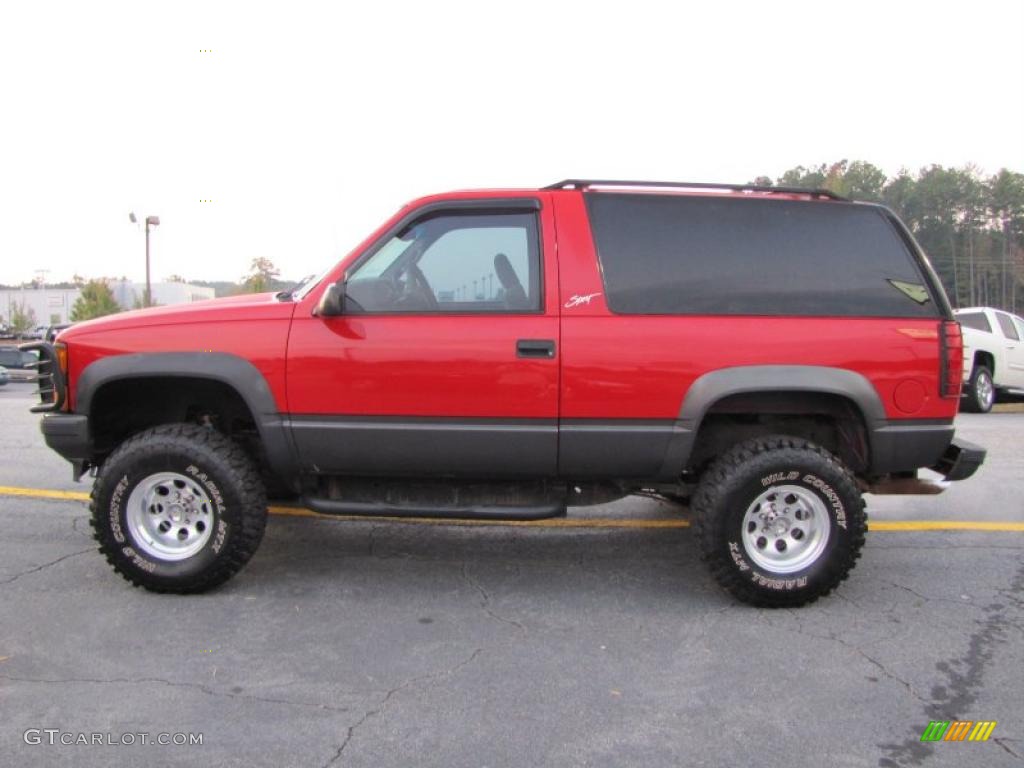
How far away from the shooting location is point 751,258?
3.79 metres

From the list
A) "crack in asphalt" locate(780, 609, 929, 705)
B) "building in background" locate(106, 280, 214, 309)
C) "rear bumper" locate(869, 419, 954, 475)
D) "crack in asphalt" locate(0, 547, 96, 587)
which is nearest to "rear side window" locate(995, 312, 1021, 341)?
"rear bumper" locate(869, 419, 954, 475)

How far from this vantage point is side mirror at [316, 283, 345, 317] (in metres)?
3.62

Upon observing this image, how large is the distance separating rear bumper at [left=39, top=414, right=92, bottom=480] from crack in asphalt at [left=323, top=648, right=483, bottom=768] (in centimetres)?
211

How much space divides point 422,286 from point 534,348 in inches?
26.5

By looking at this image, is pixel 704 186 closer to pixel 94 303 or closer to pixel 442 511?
Result: pixel 442 511

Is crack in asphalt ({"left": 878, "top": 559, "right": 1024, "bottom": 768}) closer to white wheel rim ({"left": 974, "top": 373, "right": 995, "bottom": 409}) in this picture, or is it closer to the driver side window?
the driver side window

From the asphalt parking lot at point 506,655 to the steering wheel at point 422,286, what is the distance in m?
1.51

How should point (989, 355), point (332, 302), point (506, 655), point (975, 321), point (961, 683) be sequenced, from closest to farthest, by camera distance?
point (961, 683) → point (506, 655) → point (332, 302) → point (989, 355) → point (975, 321)

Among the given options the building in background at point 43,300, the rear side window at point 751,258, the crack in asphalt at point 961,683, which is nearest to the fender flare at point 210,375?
the rear side window at point 751,258

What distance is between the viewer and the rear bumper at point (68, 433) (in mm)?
3818

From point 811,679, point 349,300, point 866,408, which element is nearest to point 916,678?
point 811,679

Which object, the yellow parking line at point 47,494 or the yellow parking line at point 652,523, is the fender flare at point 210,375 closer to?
the yellow parking line at point 652,523

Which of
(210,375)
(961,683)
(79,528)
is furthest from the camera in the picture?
(79,528)

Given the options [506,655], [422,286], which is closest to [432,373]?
[422,286]
